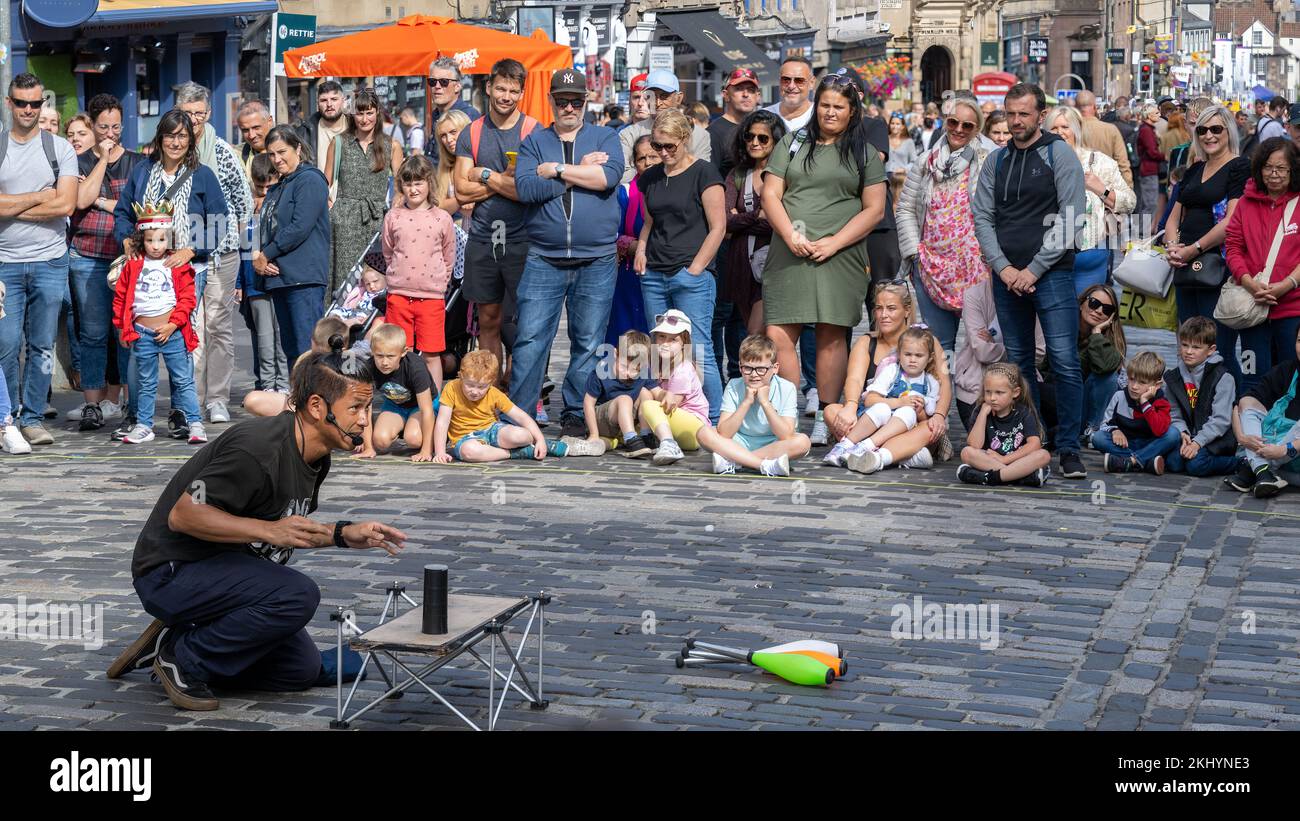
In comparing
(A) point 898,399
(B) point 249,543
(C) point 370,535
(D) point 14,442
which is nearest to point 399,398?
(D) point 14,442

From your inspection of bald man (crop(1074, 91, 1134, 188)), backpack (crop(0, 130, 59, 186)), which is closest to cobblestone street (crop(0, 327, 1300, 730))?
backpack (crop(0, 130, 59, 186))

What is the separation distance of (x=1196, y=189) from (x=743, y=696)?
21.2 feet

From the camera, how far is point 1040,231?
10555mm

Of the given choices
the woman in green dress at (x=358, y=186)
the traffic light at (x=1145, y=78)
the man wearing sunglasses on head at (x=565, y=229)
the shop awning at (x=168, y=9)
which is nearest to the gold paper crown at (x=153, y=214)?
the woman in green dress at (x=358, y=186)

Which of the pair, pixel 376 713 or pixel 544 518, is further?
pixel 544 518

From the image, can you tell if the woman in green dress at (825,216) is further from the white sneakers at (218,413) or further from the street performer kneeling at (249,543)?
the street performer kneeling at (249,543)

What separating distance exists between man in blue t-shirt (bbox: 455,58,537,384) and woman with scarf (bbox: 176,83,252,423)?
1.47 metres

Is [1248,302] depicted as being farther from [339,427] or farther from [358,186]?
[339,427]

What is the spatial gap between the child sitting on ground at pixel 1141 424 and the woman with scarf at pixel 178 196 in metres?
5.51

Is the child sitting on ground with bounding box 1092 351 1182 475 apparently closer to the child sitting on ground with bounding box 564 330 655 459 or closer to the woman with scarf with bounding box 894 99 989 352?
the woman with scarf with bounding box 894 99 989 352

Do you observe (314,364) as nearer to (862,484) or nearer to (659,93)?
(862,484)

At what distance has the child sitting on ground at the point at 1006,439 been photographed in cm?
1019

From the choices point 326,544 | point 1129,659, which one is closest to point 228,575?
point 326,544
